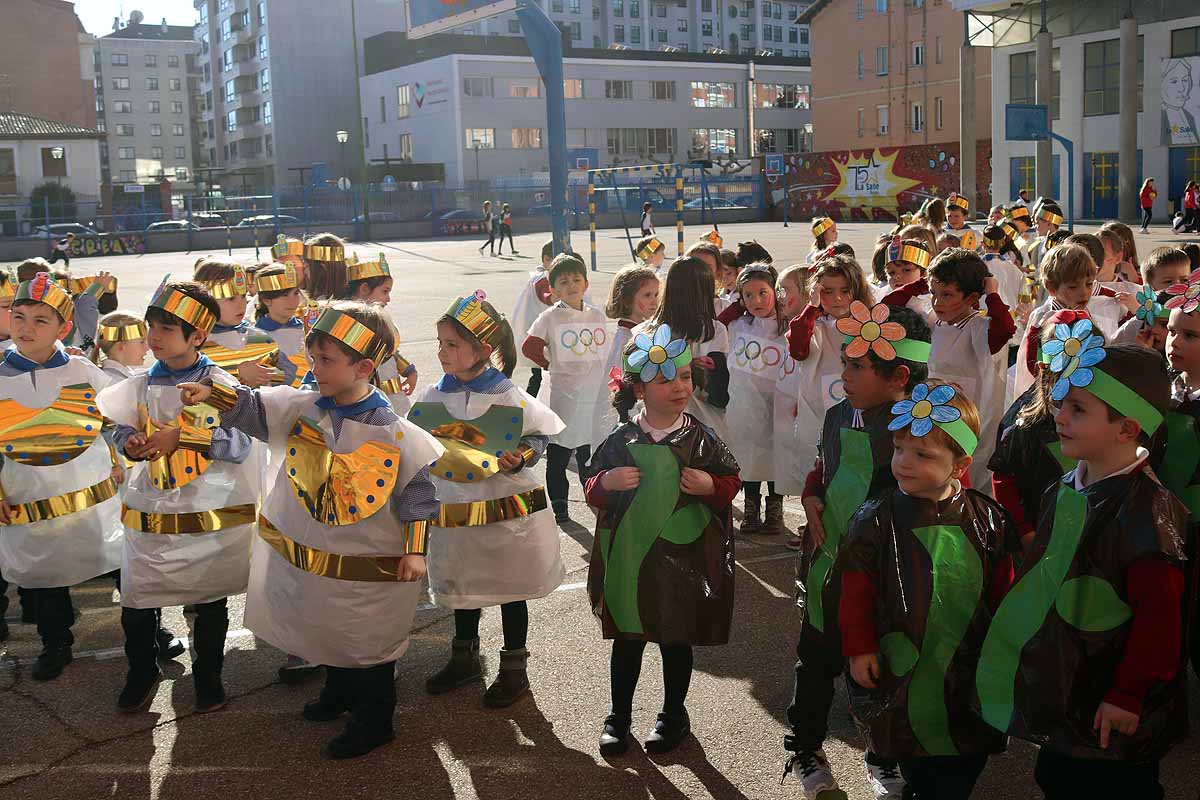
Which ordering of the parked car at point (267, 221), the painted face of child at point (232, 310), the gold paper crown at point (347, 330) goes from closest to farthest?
the gold paper crown at point (347, 330) < the painted face of child at point (232, 310) < the parked car at point (267, 221)

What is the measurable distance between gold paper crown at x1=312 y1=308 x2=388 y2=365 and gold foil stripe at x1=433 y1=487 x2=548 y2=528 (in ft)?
2.74

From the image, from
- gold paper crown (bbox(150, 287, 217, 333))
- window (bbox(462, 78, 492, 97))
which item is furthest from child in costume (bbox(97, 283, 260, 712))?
window (bbox(462, 78, 492, 97))

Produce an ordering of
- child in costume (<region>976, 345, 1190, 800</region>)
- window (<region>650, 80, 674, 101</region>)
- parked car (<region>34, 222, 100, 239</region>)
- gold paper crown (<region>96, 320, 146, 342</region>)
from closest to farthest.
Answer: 1. child in costume (<region>976, 345, 1190, 800</region>)
2. gold paper crown (<region>96, 320, 146, 342</region>)
3. parked car (<region>34, 222, 100, 239</region>)
4. window (<region>650, 80, 674, 101</region>)

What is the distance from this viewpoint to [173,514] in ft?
14.7

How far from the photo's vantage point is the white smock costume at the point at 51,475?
4973mm

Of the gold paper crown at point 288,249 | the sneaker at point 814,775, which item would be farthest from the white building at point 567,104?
the sneaker at point 814,775

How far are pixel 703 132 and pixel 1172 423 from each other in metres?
77.7

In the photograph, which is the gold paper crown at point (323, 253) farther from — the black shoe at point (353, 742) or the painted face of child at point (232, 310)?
the black shoe at point (353, 742)

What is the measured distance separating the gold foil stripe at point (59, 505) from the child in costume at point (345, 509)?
4.55 feet

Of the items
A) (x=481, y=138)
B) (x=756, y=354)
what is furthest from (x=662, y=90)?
(x=756, y=354)

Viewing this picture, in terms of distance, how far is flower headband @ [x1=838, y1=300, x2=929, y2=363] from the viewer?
12.3 ft

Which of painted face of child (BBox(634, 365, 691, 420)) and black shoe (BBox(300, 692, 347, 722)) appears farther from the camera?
black shoe (BBox(300, 692, 347, 722))

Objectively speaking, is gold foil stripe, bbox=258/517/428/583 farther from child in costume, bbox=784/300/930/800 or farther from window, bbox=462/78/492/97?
window, bbox=462/78/492/97

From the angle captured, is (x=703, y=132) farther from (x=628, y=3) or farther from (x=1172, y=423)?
(x=1172, y=423)
